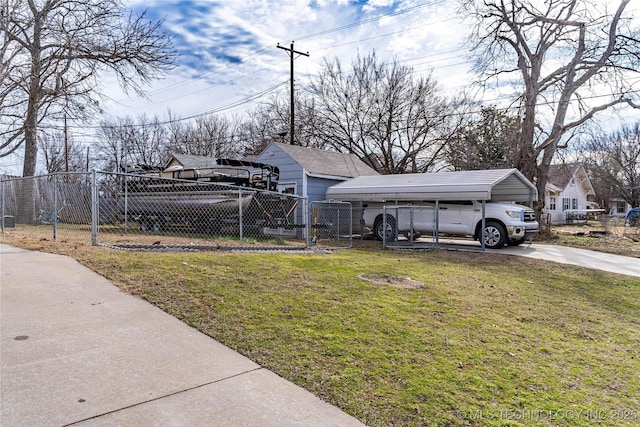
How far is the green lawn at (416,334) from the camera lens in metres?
2.49

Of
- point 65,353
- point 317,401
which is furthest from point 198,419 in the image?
point 65,353

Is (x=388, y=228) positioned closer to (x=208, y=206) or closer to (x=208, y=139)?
(x=208, y=206)

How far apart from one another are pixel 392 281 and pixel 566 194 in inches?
1486

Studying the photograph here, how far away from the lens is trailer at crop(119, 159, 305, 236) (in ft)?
37.4

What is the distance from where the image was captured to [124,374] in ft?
8.32

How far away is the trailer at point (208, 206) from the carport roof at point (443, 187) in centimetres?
287

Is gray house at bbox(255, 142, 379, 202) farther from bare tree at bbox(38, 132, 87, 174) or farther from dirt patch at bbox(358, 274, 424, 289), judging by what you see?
bare tree at bbox(38, 132, 87, 174)

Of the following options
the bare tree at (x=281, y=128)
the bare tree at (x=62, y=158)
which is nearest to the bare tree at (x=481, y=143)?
the bare tree at (x=281, y=128)

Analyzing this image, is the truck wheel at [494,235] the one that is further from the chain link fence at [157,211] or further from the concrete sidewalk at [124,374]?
the concrete sidewalk at [124,374]

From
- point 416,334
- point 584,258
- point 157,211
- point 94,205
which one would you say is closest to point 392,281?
point 416,334

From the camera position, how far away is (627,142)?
114ft

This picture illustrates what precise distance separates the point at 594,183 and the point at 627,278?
148 feet

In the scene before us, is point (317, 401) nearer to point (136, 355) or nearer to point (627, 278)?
point (136, 355)

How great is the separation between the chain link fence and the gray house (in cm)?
99
